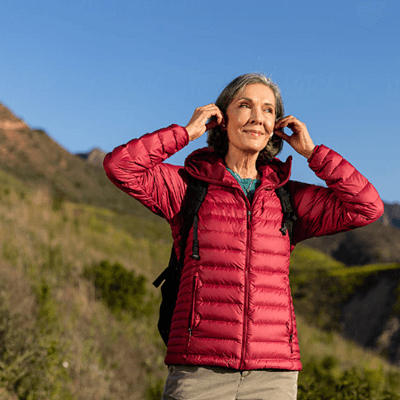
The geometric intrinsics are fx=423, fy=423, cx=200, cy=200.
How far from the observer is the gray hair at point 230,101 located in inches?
84.4

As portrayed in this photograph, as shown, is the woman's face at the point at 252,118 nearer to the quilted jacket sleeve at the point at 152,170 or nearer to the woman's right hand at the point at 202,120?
the woman's right hand at the point at 202,120

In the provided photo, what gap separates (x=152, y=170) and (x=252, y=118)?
546 millimetres

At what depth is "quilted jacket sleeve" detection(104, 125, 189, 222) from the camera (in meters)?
1.87

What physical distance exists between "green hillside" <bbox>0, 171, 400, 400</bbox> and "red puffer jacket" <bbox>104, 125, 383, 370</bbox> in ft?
5.36

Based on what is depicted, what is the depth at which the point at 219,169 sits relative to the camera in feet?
6.57

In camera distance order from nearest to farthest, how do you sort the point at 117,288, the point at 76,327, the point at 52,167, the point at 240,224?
the point at 240,224 < the point at 76,327 < the point at 117,288 < the point at 52,167

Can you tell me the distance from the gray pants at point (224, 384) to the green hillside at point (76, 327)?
58.4 inches

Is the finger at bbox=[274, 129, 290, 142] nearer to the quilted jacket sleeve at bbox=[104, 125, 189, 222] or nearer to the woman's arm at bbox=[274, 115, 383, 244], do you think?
the woman's arm at bbox=[274, 115, 383, 244]

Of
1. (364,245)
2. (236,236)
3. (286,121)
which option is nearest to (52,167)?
(364,245)

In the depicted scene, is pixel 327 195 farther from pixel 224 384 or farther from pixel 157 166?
pixel 224 384

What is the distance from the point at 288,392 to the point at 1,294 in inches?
176

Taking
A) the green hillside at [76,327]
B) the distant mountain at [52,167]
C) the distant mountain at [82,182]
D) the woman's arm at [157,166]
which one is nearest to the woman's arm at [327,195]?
the woman's arm at [157,166]

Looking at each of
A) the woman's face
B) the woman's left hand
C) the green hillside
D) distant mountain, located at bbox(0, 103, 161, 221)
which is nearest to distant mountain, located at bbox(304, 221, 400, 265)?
distant mountain, located at bbox(0, 103, 161, 221)

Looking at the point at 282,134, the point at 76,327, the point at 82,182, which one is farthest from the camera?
the point at 82,182
